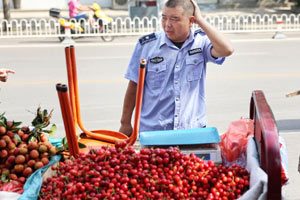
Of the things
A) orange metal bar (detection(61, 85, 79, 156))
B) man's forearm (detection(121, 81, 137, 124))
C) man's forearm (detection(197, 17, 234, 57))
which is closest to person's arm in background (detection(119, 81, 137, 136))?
man's forearm (detection(121, 81, 137, 124))

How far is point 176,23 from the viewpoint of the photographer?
3703mm

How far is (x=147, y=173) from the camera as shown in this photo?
8.75 feet

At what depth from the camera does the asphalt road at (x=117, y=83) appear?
822cm

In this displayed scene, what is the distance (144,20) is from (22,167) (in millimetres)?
18054

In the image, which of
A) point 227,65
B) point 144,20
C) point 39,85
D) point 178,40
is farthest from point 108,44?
point 178,40

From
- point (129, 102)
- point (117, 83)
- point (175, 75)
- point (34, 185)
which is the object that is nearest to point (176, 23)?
point (175, 75)

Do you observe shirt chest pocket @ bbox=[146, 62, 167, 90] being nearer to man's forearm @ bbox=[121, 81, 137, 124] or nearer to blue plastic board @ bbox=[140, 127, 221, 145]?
man's forearm @ bbox=[121, 81, 137, 124]

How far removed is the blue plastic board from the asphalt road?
8.93ft

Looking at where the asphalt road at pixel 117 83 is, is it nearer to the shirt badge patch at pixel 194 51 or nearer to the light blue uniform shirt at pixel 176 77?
the light blue uniform shirt at pixel 176 77

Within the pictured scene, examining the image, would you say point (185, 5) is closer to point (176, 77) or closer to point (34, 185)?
point (176, 77)

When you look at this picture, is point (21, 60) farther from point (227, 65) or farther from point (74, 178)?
point (74, 178)

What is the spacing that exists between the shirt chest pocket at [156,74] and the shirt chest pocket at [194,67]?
16 cm

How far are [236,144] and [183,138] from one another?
0.31 m

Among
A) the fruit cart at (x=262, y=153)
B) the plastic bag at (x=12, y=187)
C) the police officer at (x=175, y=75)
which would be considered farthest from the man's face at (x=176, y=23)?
the plastic bag at (x=12, y=187)
